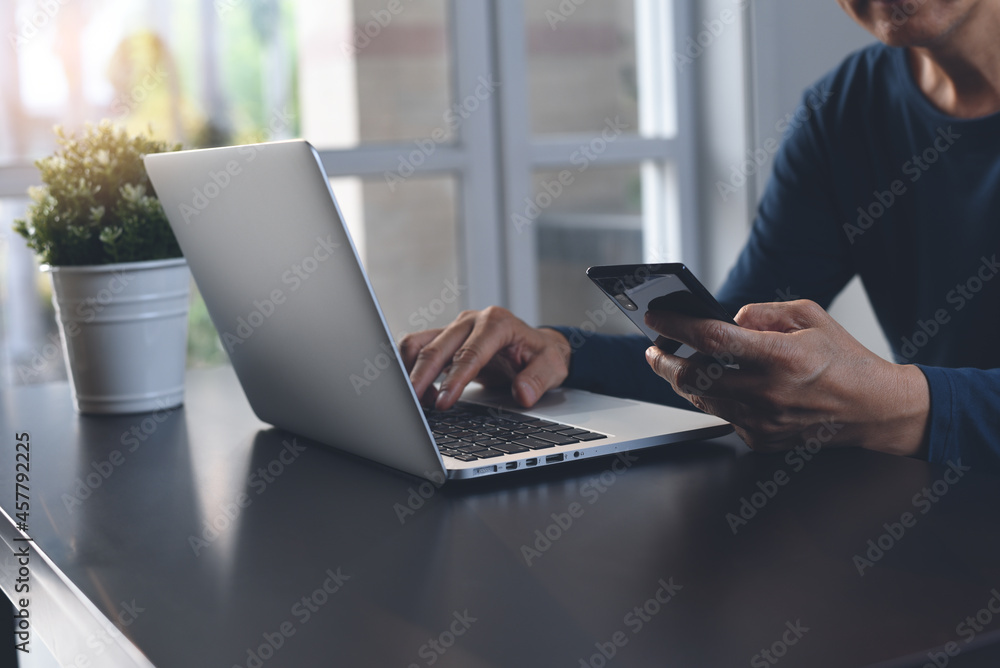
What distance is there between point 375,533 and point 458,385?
30 cm

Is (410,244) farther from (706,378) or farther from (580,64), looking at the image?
(706,378)

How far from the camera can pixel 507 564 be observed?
0.53 m

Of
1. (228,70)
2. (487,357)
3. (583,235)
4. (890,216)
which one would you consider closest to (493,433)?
(487,357)

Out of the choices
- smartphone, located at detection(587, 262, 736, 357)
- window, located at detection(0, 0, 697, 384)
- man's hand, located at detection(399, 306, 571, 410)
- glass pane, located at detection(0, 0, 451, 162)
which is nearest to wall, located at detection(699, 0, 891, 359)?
window, located at detection(0, 0, 697, 384)

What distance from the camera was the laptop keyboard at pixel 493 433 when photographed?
75 centimetres

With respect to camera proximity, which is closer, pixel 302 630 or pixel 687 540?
pixel 302 630

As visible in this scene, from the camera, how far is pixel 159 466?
2.73ft

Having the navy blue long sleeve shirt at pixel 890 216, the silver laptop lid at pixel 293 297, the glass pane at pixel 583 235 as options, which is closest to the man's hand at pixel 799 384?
the silver laptop lid at pixel 293 297

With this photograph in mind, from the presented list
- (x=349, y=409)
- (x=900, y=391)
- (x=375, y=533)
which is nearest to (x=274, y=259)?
(x=349, y=409)

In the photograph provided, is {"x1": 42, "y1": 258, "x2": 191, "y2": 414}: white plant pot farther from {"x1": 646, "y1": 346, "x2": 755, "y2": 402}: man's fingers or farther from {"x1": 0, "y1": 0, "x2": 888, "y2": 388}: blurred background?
{"x1": 0, "y1": 0, "x2": 888, "y2": 388}: blurred background

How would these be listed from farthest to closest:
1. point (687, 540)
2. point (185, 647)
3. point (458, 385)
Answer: point (458, 385), point (687, 540), point (185, 647)

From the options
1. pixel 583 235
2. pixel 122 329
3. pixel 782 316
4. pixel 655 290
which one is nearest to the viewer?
pixel 655 290

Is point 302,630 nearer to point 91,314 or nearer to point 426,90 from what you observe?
point 91,314

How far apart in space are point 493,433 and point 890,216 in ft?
2.73
